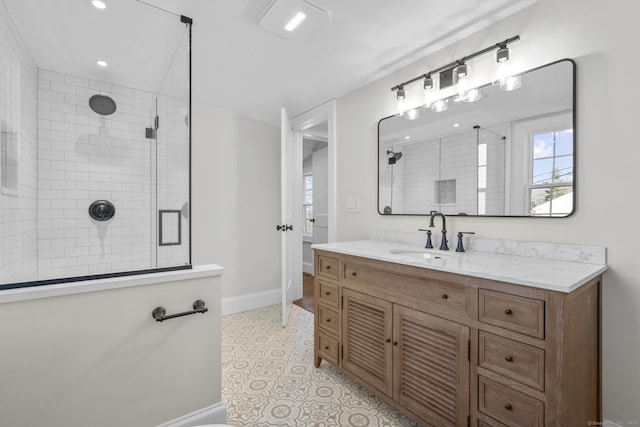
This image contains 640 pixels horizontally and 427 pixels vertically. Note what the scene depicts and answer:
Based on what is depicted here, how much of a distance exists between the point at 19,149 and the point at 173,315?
1.11 meters

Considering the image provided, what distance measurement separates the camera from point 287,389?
186cm

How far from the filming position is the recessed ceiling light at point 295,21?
1.68m

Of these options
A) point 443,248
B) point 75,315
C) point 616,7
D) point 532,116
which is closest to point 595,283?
point 443,248

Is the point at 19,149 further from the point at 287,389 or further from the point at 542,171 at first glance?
the point at 542,171

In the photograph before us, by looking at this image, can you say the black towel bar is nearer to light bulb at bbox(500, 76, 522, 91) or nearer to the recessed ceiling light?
the recessed ceiling light

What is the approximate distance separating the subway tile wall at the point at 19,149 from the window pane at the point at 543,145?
7.96 ft

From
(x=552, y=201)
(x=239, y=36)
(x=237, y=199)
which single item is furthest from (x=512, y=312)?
(x=237, y=199)

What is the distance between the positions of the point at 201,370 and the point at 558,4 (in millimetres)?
2625

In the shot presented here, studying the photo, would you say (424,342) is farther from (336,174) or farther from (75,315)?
(336,174)

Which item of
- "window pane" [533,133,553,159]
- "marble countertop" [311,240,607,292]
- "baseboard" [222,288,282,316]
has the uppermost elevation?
"window pane" [533,133,553,159]

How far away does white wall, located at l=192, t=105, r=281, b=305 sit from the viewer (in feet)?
9.88

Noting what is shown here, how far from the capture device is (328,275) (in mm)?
2027

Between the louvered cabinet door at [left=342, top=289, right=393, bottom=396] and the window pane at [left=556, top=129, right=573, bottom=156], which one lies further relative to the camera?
the louvered cabinet door at [left=342, top=289, right=393, bottom=396]

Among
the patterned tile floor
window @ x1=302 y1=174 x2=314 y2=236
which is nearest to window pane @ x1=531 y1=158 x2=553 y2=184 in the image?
the patterned tile floor
